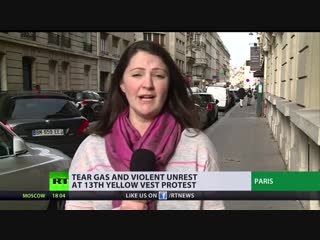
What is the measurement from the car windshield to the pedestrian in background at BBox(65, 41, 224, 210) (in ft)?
3.99

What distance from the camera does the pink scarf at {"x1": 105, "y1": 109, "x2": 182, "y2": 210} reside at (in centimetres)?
226

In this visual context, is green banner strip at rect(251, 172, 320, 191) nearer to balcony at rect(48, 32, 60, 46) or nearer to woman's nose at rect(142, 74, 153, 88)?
woman's nose at rect(142, 74, 153, 88)

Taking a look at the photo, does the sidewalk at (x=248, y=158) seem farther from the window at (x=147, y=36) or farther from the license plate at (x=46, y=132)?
the license plate at (x=46, y=132)

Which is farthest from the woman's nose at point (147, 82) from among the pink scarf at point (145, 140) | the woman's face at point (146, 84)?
the pink scarf at point (145, 140)

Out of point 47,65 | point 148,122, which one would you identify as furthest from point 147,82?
point 47,65

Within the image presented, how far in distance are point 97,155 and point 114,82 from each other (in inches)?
15.4

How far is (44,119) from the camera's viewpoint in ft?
11.7

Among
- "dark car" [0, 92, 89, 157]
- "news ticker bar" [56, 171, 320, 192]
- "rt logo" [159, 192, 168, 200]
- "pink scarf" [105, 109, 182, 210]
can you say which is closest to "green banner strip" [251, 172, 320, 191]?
"news ticker bar" [56, 171, 320, 192]

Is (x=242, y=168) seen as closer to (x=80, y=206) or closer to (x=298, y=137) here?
(x=80, y=206)

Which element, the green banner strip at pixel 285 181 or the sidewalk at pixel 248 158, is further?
the sidewalk at pixel 248 158

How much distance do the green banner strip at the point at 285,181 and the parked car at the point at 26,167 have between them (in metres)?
1.07

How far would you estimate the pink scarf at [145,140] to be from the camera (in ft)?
7.40

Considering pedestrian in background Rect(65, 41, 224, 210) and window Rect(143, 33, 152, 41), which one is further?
window Rect(143, 33, 152, 41)
